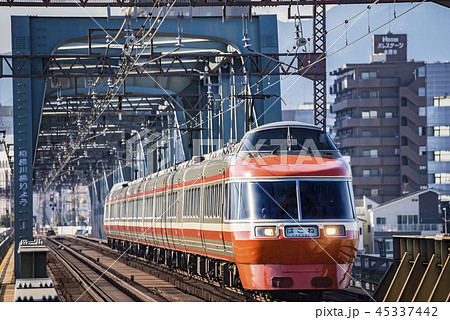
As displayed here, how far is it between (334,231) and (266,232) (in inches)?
52.0

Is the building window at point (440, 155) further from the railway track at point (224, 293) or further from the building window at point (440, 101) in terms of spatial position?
the railway track at point (224, 293)

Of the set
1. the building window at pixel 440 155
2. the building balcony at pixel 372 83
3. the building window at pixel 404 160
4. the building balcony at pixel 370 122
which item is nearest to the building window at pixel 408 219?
the building window at pixel 404 160

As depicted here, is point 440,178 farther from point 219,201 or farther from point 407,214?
point 219,201

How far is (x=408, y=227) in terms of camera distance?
77.7m

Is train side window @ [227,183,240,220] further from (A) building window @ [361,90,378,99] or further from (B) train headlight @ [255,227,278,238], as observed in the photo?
(A) building window @ [361,90,378,99]

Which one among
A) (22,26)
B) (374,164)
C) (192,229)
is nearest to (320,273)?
(192,229)

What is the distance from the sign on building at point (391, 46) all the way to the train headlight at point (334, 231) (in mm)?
99087

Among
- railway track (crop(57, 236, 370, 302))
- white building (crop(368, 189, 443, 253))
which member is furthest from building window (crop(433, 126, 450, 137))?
railway track (crop(57, 236, 370, 302))

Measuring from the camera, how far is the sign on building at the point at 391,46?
376 ft

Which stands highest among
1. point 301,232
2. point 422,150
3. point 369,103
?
point 369,103

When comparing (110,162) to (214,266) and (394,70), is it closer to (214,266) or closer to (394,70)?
(394,70)

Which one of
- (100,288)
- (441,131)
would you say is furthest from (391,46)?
(100,288)

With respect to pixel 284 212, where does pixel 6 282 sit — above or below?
below

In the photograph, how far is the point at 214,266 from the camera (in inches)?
933
